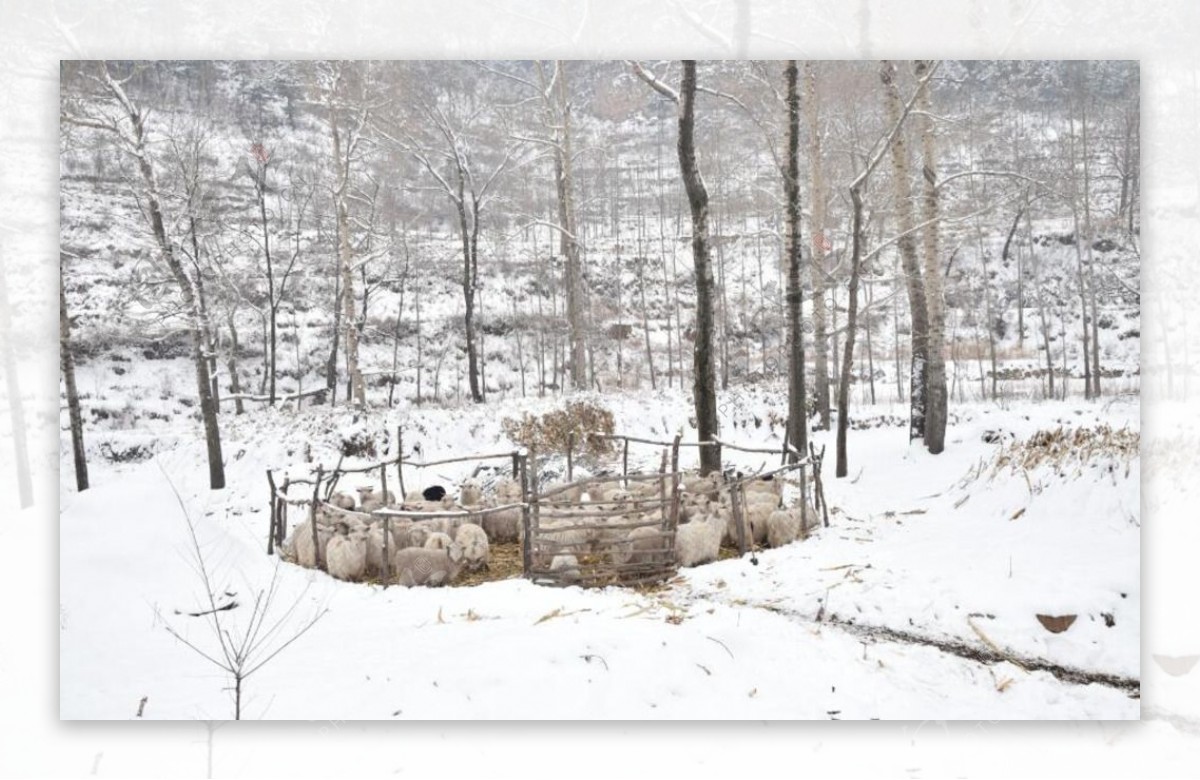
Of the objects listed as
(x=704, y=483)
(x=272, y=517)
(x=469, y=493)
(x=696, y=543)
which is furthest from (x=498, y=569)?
(x=704, y=483)

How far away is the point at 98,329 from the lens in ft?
14.1

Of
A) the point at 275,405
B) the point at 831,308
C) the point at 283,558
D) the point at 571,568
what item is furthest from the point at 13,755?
the point at 831,308

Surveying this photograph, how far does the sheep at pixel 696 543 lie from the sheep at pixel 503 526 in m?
1.39

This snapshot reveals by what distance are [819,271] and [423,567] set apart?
4956 mm

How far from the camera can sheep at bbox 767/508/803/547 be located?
17.3ft

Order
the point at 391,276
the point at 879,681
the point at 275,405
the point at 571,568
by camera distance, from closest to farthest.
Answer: the point at 879,681, the point at 571,568, the point at 275,405, the point at 391,276

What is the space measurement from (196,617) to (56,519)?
1055 mm

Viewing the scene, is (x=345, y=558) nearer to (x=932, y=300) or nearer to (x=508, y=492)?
(x=508, y=492)

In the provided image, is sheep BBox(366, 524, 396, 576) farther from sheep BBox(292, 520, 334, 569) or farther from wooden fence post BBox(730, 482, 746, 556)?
wooden fence post BBox(730, 482, 746, 556)

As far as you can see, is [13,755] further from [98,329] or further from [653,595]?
[653,595]

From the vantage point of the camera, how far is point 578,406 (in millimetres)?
7031

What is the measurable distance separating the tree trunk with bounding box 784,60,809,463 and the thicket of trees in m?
0.02

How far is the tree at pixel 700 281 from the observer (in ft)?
18.8

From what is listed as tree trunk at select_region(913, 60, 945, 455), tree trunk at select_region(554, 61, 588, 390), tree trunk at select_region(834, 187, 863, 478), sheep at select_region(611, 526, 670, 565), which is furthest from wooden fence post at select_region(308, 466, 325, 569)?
tree trunk at select_region(913, 60, 945, 455)
